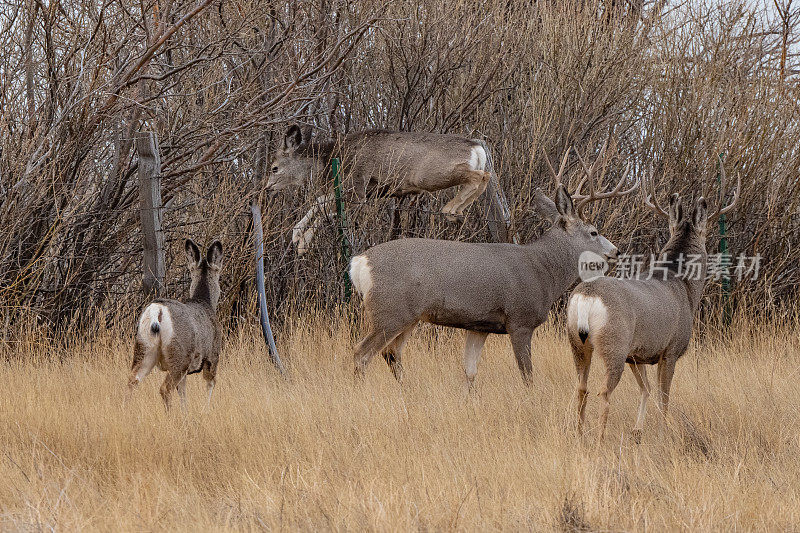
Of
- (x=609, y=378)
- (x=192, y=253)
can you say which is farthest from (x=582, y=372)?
(x=192, y=253)

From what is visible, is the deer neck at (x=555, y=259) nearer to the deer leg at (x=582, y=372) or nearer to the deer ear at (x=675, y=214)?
the deer ear at (x=675, y=214)

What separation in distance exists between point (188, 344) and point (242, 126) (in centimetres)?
294

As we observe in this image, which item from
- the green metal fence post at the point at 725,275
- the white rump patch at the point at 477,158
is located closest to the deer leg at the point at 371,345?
the white rump patch at the point at 477,158

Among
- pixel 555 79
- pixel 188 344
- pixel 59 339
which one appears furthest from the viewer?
pixel 555 79

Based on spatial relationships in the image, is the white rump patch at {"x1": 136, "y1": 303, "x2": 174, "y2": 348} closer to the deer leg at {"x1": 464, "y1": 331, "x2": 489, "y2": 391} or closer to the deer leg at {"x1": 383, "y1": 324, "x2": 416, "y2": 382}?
the deer leg at {"x1": 383, "y1": 324, "x2": 416, "y2": 382}

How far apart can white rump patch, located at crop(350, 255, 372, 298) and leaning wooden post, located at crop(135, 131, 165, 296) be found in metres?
1.51

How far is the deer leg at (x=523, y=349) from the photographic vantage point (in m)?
7.11

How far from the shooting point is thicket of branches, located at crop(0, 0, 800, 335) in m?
7.90

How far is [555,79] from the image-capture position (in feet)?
37.1

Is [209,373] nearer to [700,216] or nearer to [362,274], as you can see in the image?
[362,274]

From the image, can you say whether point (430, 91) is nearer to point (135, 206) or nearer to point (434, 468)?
→ point (135, 206)

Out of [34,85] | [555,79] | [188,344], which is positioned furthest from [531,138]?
[188,344]

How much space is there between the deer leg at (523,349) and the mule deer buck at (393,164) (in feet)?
3.66

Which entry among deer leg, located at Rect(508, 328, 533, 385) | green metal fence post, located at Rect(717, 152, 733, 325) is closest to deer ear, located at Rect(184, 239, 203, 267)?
deer leg, located at Rect(508, 328, 533, 385)
